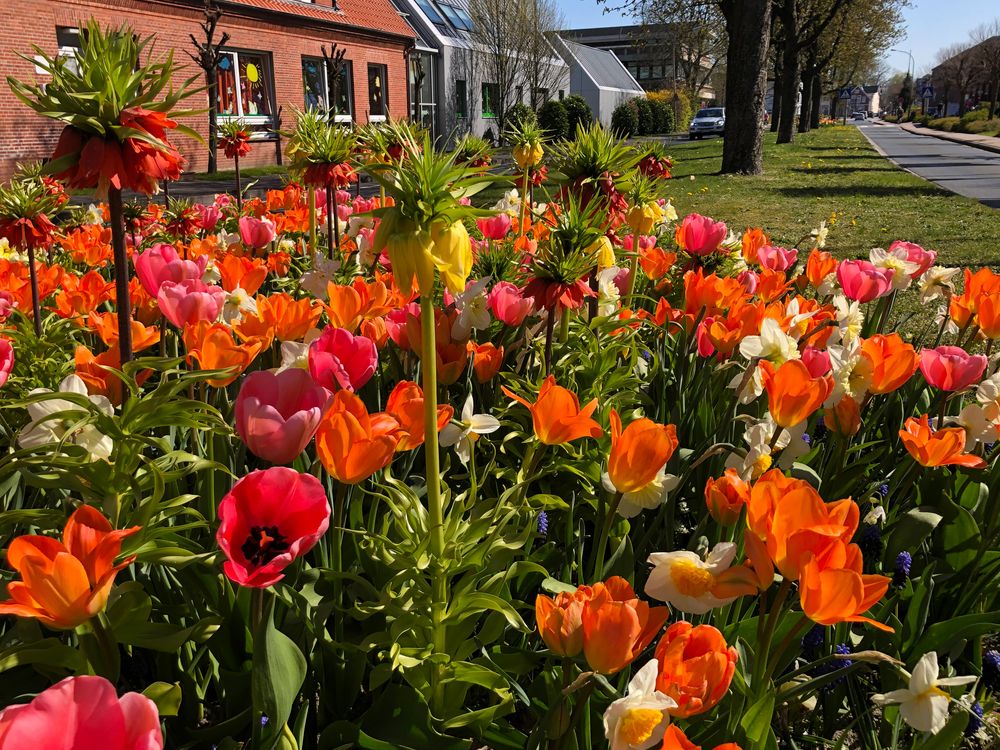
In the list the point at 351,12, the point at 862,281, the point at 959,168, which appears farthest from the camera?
the point at 351,12

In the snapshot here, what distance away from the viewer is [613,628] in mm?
882

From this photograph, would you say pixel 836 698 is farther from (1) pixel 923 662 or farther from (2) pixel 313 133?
(2) pixel 313 133

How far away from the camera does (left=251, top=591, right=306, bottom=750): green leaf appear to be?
34.4 inches

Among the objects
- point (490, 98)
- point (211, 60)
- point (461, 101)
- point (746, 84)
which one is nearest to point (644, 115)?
point (490, 98)

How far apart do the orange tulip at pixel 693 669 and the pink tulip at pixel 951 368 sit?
3.45 ft

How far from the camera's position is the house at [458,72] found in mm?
28109

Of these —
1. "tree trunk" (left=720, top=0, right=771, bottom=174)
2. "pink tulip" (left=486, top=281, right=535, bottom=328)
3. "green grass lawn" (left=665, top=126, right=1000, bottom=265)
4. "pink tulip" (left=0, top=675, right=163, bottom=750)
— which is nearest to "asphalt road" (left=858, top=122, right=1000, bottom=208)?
"green grass lawn" (left=665, top=126, right=1000, bottom=265)

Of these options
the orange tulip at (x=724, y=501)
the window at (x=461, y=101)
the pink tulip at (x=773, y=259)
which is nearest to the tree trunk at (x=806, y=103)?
the window at (x=461, y=101)

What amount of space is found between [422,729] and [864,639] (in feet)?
3.21

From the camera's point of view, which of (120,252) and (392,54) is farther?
(392,54)

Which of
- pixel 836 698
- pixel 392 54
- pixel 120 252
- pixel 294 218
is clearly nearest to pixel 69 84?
pixel 120 252

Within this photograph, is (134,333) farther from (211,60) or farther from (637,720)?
(211,60)

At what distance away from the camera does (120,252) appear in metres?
1.27

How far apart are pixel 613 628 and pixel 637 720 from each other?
0.10m
